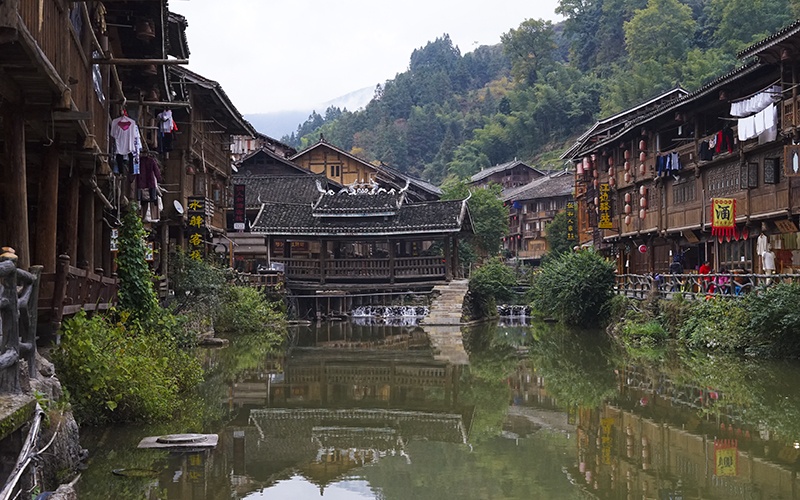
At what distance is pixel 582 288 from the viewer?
33.1 m

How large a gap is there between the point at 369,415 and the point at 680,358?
9.80 m

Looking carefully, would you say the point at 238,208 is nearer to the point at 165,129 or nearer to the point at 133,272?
the point at 165,129

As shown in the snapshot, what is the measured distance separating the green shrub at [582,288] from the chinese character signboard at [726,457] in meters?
21.1

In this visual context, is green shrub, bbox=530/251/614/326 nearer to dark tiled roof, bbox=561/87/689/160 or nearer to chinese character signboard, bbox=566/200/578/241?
dark tiled roof, bbox=561/87/689/160

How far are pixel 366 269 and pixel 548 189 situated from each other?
103 feet

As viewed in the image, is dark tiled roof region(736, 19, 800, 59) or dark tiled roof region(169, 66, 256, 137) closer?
dark tiled roof region(736, 19, 800, 59)

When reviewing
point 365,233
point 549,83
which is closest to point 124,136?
point 365,233

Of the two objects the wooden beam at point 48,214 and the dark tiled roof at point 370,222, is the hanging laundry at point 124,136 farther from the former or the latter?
the dark tiled roof at point 370,222

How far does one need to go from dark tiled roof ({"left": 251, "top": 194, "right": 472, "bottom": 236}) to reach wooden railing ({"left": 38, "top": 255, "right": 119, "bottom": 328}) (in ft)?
80.8

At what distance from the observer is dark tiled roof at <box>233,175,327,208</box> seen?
4700 centimetres

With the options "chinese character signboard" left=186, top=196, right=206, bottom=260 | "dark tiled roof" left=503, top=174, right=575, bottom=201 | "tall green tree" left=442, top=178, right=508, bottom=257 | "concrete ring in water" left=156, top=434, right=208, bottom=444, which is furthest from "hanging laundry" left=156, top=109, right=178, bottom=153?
"dark tiled roof" left=503, top=174, right=575, bottom=201

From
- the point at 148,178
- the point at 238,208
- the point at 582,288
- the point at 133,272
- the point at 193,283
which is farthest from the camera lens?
the point at 238,208

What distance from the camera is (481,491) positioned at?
9.78 metres

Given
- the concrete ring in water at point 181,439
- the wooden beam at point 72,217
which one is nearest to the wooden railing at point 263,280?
the wooden beam at point 72,217
